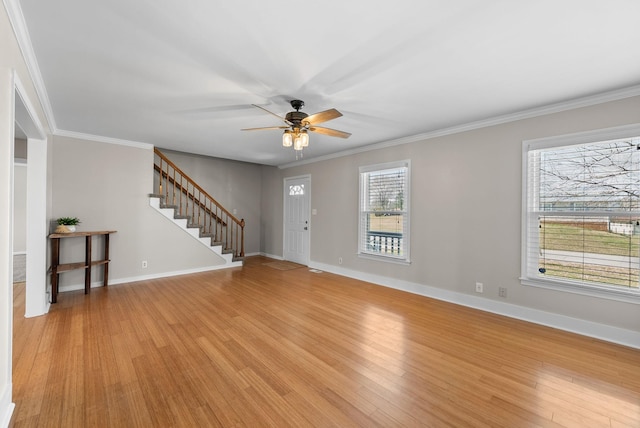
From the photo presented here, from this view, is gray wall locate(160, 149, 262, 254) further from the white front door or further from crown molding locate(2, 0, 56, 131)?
crown molding locate(2, 0, 56, 131)

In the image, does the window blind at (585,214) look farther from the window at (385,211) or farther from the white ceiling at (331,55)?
the window at (385,211)

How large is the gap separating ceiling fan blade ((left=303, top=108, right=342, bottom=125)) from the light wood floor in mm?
2191

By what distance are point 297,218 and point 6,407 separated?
5.34m

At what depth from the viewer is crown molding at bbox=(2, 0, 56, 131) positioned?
1672 mm

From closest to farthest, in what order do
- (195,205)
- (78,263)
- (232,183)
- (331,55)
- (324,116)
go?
(331,55) → (324,116) → (78,263) → (195,205) → (232,183)

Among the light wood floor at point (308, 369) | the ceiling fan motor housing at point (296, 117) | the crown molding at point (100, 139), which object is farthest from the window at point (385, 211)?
the crown molding at point (100, 139)

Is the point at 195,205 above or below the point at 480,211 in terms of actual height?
above

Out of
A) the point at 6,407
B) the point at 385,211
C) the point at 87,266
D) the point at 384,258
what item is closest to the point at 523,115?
the point at 385,211

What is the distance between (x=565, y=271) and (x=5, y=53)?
5.12 m

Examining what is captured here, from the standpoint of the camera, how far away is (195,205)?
6449 mm

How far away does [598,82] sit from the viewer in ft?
8.48

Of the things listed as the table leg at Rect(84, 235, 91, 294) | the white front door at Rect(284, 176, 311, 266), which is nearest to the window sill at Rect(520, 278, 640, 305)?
the white front door at Rect(284, 176, 311, 266)

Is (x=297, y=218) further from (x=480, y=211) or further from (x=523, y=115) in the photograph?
(x=523, y=115)

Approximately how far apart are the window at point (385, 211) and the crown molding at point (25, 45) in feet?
14.2
